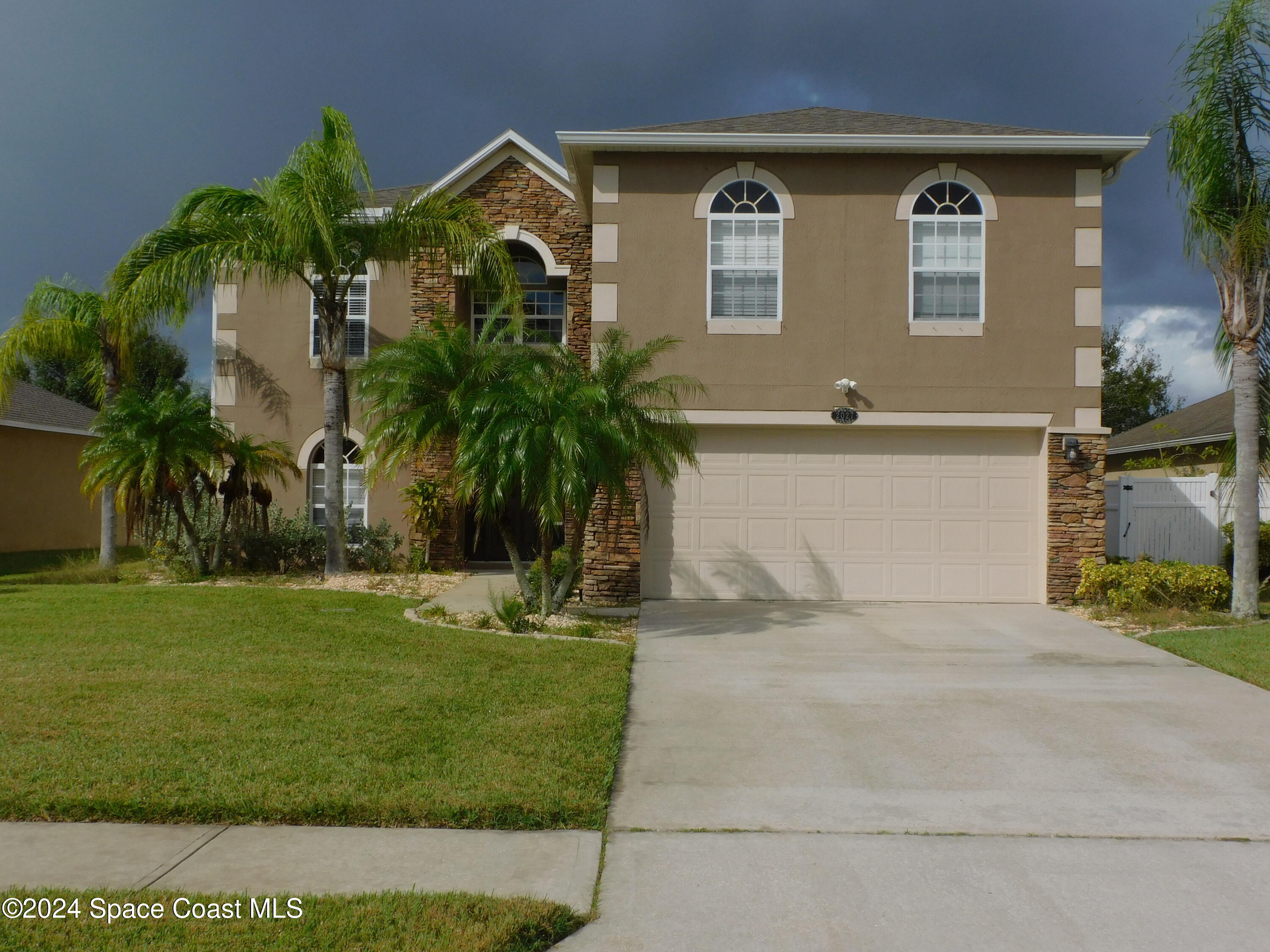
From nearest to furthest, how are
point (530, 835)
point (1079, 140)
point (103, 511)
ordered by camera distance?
point (530, 835), point (1079, 140), point (103, 511)

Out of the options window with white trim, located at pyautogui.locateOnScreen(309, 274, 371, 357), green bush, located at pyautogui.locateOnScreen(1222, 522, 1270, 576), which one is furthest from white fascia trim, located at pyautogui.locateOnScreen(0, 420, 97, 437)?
green bush, located at pyautogui.locateOnScreen(1222, 522, 1270, 576)

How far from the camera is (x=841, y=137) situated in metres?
12.5

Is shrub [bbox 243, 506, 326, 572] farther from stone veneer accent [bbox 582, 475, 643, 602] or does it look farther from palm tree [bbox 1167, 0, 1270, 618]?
Result: palm tree [bbox 1167, 0, 1270, 618]

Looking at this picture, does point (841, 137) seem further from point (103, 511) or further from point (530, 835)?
point (103, 511)

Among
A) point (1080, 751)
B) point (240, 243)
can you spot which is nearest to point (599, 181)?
point (240, 243)

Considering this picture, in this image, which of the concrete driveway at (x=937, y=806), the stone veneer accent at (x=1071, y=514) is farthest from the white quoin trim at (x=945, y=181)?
the concrete driveway at (x=937, y=806)

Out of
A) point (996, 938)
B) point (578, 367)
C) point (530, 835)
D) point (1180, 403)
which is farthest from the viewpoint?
point (1180, 403)

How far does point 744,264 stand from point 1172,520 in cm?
817

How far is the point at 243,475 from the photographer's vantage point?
14.8 m

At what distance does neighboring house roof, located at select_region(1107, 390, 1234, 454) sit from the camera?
19.5 meters

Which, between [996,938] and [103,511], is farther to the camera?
[103,511]

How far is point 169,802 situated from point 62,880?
763 millimetres

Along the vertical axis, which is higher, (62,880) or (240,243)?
(240,243)

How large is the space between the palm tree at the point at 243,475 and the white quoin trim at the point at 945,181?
10130 millimetres
